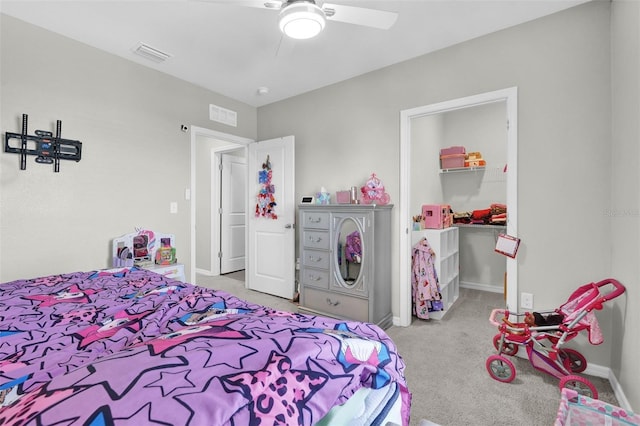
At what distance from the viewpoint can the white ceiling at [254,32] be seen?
218cm

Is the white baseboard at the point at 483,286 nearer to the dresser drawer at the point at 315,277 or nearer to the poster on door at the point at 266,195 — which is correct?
the dresser drawer at the point at 315,277

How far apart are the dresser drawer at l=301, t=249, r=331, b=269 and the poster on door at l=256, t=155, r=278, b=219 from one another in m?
0.88

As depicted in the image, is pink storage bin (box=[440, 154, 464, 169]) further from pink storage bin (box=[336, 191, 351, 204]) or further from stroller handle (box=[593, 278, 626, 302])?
stroller handle (box=[593, 278, 626, 302])

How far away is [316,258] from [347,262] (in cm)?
36

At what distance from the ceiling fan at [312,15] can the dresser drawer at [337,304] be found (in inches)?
87.9

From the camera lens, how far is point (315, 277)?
10.4 feet

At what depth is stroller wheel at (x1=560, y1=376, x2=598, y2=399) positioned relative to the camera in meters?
1.74

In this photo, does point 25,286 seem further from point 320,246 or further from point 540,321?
point 540,321

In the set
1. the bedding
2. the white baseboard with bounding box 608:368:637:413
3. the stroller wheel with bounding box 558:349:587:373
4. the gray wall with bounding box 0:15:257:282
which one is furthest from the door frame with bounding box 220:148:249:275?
the white baseboard with bounding box 608:368:637:413

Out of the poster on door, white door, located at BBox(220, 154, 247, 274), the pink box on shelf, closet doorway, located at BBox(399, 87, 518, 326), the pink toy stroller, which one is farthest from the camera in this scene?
white door, located at BBox(220, 154, 247, 274)

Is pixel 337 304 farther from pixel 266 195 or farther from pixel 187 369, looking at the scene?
pixel 187 369

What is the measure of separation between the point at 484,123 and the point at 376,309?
10.9ft

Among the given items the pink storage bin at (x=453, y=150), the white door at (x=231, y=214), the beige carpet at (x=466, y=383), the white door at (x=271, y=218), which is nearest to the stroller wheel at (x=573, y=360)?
the beige carpet at (x=466, y=383)

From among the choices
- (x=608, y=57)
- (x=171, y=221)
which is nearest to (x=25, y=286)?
(x=171, y=221)
